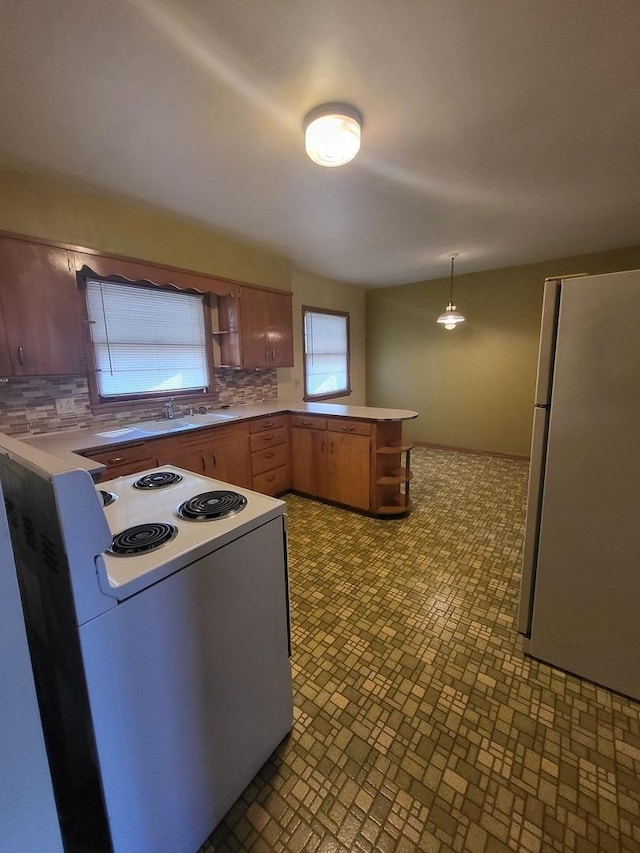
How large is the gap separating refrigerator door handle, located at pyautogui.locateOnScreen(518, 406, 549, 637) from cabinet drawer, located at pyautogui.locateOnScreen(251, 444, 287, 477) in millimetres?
2388

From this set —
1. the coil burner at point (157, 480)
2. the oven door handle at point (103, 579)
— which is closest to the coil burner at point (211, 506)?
the coil burner at point (157, 480)

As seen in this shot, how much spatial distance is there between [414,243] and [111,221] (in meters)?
2.85

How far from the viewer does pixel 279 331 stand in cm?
401

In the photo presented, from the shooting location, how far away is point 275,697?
132 centimetres

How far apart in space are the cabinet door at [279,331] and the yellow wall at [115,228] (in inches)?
12.9

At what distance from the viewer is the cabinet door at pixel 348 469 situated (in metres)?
3.25

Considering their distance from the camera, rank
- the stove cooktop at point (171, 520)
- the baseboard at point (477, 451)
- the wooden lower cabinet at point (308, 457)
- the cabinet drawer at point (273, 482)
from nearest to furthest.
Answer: the stove cooktop at point (171, 520) → the wooden lower cabinet at point (308, 457) → the cabinet drawer at point (273, 482) → the baseboard at point (477, 451)

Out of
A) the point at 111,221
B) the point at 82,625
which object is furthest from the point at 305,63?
the point at 82,625

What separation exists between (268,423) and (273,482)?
0.63 metres

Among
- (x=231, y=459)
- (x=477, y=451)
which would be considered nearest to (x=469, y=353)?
(x=477, y=451)

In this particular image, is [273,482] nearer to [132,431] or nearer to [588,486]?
[132,431]

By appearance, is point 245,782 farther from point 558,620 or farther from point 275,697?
point 558,620

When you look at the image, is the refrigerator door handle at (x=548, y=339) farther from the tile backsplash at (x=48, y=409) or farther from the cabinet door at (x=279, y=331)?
the tile backsplash at (x=48, y=409)

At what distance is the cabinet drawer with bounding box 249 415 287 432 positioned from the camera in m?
3.41
